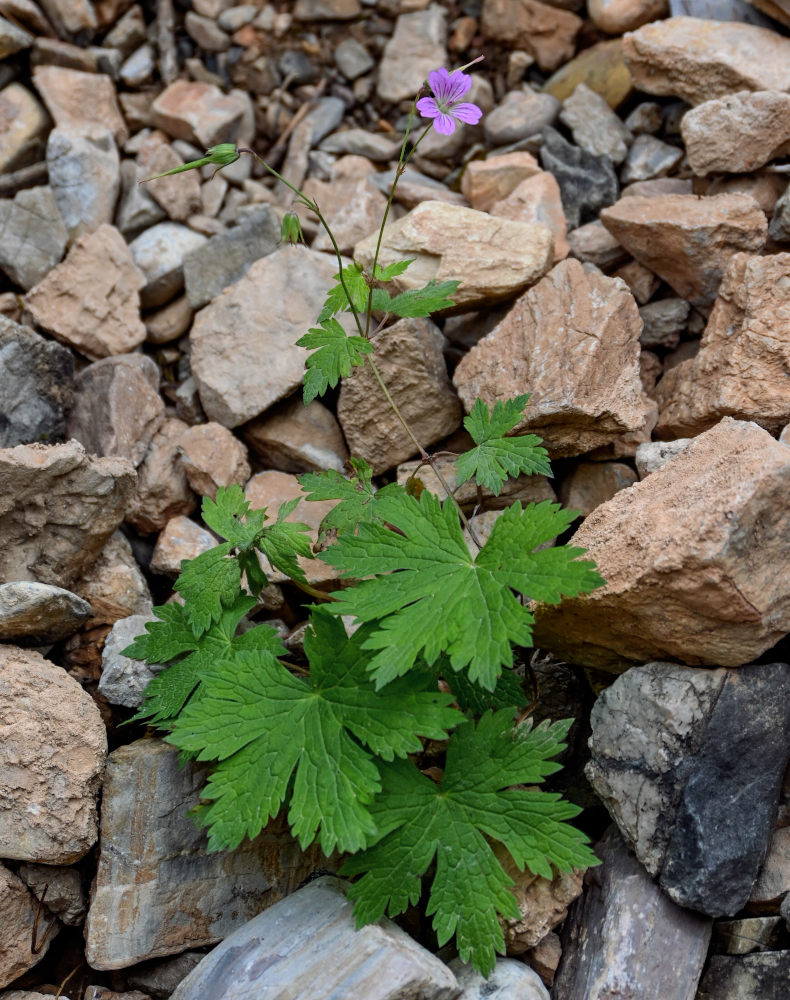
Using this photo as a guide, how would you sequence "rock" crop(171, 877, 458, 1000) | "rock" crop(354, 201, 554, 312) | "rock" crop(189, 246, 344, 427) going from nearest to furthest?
"rock" crop(171, 877, 458, 1000)
"rock" crop(354, 201, 554, 312)
"rock" crop(189, 246, 344, 427)

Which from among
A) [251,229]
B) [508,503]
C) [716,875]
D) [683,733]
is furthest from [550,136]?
[716,875]

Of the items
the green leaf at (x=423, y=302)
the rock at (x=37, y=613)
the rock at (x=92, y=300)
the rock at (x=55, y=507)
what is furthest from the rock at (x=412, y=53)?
the rock at (x=37, y=613)

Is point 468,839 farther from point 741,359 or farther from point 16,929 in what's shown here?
point 741,359

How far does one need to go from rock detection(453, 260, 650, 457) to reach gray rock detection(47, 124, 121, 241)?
1.87 meters

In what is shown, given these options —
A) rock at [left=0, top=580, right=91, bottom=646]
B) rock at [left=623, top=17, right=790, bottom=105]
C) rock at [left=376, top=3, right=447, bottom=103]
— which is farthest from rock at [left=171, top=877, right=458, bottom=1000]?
rock at [left=376, top=3, right=447, bottom=103]

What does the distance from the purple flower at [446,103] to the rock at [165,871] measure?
2069 mm

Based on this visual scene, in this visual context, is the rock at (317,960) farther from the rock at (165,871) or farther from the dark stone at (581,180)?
the dark stone at (581,180)

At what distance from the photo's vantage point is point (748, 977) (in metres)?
2.29

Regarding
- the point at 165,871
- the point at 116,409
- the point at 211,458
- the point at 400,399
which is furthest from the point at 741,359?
the point at 165,871

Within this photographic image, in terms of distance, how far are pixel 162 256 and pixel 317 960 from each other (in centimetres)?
292

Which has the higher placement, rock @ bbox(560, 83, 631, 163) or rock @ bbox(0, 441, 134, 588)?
rock @ bbox(560, 83, 631, 163)

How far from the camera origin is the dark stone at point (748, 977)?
88.4 inches

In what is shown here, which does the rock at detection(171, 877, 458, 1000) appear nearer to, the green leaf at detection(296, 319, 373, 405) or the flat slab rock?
the flat slab rock

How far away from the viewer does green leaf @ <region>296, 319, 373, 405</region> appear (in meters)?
2.71
